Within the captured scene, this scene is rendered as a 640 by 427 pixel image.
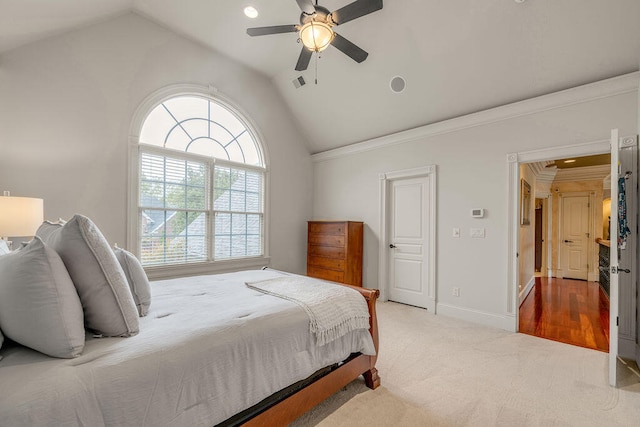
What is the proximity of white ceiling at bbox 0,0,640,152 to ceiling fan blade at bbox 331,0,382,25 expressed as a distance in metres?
1.05

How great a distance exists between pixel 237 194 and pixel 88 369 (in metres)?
3.58

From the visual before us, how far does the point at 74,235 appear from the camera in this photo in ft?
4.05

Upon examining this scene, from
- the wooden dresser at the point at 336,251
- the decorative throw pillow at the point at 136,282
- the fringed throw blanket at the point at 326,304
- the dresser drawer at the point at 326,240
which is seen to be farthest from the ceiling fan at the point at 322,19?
the dresser drawer at the point at 326,240

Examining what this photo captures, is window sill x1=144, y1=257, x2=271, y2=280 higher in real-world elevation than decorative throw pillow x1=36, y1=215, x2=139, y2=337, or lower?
lower

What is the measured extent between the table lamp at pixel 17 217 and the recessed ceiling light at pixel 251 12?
112 inches

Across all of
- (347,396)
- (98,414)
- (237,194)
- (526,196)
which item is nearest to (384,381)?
(347,396)

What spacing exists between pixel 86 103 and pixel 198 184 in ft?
4.84

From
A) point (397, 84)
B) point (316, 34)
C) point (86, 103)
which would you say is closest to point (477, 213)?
point (397, 84)

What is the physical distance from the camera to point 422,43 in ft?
10.5

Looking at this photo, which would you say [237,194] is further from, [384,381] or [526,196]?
[526,196]

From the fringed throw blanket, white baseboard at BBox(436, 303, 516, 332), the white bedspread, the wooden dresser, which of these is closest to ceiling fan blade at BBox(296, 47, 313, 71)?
the fringed throw blanket

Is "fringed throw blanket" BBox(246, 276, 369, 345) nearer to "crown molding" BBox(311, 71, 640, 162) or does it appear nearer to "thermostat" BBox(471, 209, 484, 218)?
"thermostat" BBox(471, 209, 484, 218)

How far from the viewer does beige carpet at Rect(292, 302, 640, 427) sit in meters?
1.78

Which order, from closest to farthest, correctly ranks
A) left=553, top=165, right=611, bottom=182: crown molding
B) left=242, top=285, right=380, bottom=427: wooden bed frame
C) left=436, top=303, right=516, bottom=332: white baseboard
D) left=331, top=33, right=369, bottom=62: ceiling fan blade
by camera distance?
1. left=242, top=285, right=380, bottom=427: wooden bed frame
2. left=331, top=33, right=369, bottom=62: ceiling fan blade
3. left=436, top=303, right=516, bottom=332: white baseboard
4. left=553, top=165, right=611, bottom=182: crown molding
